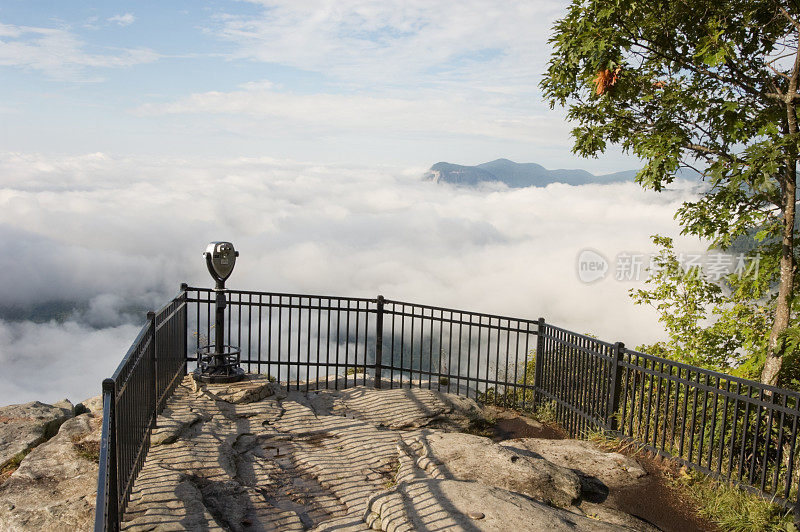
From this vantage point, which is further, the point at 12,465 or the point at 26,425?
the point at 26,425

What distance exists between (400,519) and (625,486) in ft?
10.3

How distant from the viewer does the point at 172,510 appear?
486cm

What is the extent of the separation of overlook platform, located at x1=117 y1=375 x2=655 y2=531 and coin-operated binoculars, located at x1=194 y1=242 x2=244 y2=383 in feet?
0.76

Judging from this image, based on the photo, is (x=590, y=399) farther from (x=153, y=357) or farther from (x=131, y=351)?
(x=131, y=351)

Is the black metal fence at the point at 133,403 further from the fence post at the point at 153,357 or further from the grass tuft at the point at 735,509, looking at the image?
the grass tuft at the point at 735,509

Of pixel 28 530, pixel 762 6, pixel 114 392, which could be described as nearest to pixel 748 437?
pixel 762 6

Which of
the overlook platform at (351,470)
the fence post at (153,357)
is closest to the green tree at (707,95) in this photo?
the overlook platform at (351,470)

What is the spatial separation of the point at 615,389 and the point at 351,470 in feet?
12.7

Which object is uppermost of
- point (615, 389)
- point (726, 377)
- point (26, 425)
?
point (726, 377)

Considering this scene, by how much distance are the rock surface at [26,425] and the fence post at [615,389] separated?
24.4ft

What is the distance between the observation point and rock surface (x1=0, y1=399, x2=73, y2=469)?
6637mm

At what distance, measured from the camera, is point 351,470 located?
253 inches

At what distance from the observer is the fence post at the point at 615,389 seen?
7.80 meters

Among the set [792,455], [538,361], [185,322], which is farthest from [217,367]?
[792,455]
